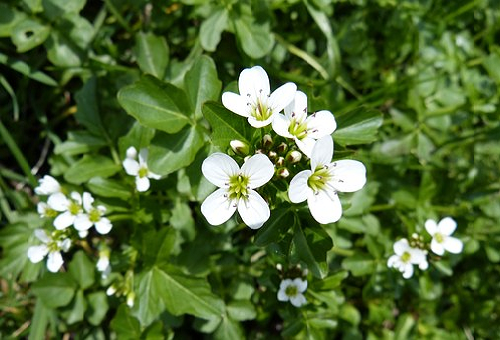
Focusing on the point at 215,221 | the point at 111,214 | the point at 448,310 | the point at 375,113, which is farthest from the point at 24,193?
the point at 448,310

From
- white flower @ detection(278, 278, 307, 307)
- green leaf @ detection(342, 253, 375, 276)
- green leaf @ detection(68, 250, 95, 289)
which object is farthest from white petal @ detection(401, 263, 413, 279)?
green leaf @ detection(68, 250, 95, 289)

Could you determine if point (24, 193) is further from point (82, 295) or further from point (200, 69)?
point (200, 69)

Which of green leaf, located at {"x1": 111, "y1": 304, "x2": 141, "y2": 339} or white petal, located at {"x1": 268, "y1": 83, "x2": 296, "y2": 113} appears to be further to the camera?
green leaf, located at {"x1": 111, "y1": 304, "x2": 141, "y2": 339}

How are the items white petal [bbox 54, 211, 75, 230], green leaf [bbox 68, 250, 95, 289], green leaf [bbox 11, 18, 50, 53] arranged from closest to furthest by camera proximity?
white petal [bbox 54, 211, 75, 230]
green leaf [bbox 11, 18, 50, 53]
green leaf [bbox 68, 250, 95, 289]

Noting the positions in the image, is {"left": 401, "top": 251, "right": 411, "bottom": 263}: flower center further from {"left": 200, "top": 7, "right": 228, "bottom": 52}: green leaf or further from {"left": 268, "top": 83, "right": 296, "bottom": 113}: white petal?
{"left": 200, "top": 7, "right": 228, "bottom": 52}: green leaf

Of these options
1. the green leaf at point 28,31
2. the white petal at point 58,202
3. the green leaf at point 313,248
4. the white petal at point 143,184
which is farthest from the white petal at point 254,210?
the green leaf at point 28,31
